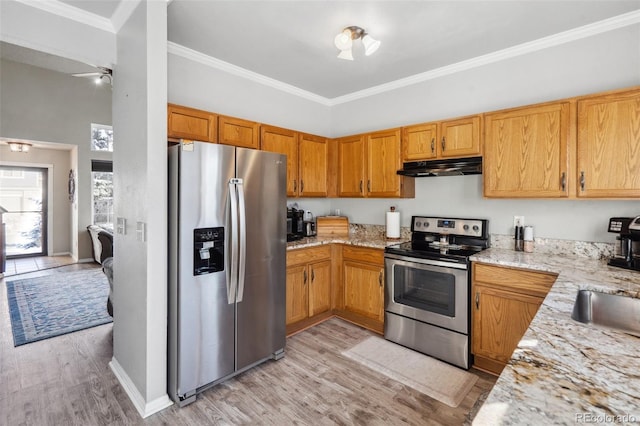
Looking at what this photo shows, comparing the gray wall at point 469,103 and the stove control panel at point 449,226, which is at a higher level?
the gray wall at point 469,103

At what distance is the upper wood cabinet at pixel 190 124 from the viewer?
260 centimetres

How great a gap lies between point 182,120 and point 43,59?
4.41m

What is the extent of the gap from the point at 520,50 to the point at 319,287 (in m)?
2.98

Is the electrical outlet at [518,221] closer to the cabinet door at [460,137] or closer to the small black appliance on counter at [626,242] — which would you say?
the small black appliance on counter at [626,242]

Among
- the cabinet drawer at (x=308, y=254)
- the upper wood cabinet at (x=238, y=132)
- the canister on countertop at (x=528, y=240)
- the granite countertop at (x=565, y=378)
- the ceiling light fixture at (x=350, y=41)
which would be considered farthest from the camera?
the cabinet drawer at (x=308, y=254)

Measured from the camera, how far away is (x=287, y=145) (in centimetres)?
345

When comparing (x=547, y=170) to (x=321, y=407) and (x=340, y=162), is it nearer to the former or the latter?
(x=340, y=162)

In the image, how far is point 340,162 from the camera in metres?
3.86

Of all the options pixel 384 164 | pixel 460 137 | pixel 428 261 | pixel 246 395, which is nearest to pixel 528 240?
pixel 428 261

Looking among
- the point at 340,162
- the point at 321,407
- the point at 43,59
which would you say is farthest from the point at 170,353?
the point at 43,59

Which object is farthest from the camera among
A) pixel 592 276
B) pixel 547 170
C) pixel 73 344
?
pixel 73 344

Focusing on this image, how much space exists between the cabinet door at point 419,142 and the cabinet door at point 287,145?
1.22 m

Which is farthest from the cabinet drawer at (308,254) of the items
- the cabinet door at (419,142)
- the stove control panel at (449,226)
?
the cabinet door at (419,142)

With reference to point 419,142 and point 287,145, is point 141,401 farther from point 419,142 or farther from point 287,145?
point 419,142
